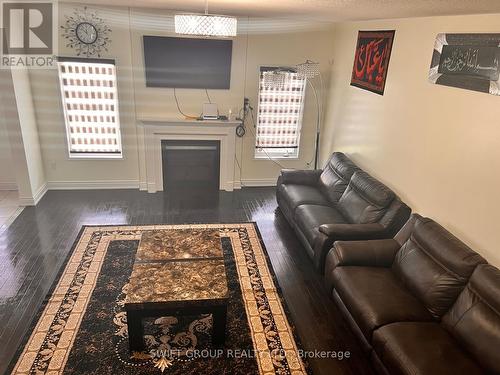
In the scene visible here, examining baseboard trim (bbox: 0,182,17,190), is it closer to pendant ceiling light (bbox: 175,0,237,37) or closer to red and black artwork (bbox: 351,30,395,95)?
pendant ceiling light (bbox: 175,0,237,37)

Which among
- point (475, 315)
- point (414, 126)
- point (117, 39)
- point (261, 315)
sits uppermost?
point (117, 39)

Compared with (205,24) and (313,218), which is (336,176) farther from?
(205,24)

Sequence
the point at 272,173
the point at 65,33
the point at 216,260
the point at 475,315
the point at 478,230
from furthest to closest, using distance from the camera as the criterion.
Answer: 1. the point at 272,173
2. the point at 65,33
3. the point at 216,260
4. the point at 478,230
5. the point at 475,315

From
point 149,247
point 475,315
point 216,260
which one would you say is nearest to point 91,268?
point 149,247

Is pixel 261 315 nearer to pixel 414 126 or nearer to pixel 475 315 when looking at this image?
pixel 475 315

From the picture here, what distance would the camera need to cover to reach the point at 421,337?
259cm

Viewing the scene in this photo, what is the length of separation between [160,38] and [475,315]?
192 inches

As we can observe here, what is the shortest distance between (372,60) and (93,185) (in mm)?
4490

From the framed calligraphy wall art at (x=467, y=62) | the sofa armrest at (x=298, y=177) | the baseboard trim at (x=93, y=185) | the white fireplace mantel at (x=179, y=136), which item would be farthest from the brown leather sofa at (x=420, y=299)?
the baseboard trim at (x=93, y=185)

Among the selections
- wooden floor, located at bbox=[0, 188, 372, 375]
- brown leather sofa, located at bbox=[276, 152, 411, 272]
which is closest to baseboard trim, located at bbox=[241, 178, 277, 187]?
wooden floor, located at bbox=[0, 188, 372, 375]

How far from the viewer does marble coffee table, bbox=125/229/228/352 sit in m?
2.82

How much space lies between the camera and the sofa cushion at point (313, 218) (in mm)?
4090

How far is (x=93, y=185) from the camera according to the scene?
589cm
